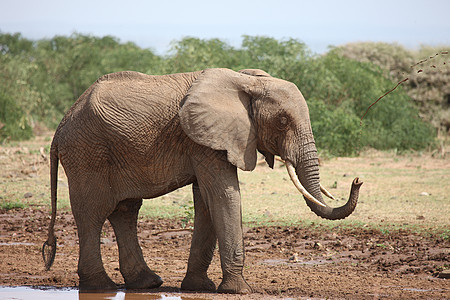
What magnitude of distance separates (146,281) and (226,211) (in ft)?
4.08

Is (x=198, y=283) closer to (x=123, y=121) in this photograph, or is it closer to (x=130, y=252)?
(x=130, y=252)

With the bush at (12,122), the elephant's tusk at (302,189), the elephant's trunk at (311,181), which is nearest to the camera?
the elephant's tusk at (302,189)

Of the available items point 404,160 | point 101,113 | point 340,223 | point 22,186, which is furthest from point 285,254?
point 404,160

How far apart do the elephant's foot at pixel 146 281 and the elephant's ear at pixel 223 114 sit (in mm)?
1482

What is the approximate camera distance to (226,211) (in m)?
6.02

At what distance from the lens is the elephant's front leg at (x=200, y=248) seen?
6.45 metres

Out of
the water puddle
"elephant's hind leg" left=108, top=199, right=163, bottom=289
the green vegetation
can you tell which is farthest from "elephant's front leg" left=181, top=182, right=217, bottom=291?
the green vegetation

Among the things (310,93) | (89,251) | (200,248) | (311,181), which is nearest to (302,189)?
(311,181)

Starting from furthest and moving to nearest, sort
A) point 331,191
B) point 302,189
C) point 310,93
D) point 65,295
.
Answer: point 310,93, point 331,191, point 65,295, point 302,189

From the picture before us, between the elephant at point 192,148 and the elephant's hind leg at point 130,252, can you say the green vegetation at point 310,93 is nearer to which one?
the elephant's hind leg at point 130,252

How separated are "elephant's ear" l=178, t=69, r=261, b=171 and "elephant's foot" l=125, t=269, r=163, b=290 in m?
1.48

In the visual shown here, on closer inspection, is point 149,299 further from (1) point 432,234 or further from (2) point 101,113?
(1) point 432,234

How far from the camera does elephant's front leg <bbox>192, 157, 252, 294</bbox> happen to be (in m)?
6.03

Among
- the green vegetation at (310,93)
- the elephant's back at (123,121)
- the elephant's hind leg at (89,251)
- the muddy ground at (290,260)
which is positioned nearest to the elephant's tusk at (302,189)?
the muddy ground at (290,260)
